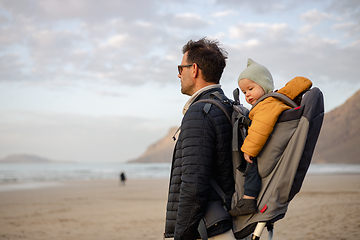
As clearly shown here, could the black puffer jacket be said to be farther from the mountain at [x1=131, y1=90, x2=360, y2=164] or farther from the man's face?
the mountain at [x1=131, y1=90, x2=360, y2=164]

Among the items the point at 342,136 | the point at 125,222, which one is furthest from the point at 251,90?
the point at 342,136

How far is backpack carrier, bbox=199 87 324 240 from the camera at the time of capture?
5.36 ft

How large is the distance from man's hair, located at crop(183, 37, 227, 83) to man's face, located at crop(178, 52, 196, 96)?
47 millimetres

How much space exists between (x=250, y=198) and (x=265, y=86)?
2.35 feet

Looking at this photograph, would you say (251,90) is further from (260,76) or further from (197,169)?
(197,169)

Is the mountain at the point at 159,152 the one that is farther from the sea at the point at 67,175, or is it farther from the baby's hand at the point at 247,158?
the baby's hand at the point at 247,158

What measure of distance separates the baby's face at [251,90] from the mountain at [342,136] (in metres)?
115

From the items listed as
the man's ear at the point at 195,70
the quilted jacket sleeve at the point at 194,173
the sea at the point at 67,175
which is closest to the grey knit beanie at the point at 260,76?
the man's ear at the point at 195,70

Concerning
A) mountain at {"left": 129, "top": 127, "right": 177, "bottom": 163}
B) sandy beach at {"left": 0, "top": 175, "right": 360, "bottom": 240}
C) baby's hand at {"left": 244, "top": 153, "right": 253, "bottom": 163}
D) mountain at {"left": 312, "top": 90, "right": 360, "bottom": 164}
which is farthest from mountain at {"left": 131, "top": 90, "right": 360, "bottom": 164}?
baby's hand at {"left": 244, "top": 153, "right": 253, "bottom": 163}

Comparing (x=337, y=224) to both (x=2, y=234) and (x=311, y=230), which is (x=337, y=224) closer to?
(x=311, y=230)

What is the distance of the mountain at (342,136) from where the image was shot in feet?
363

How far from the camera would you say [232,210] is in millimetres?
1755

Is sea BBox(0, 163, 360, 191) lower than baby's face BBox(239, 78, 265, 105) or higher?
lower

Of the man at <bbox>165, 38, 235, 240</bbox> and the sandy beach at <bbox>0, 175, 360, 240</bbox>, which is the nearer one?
the man at <bbox>165, 38, 235, 240</bbox>
